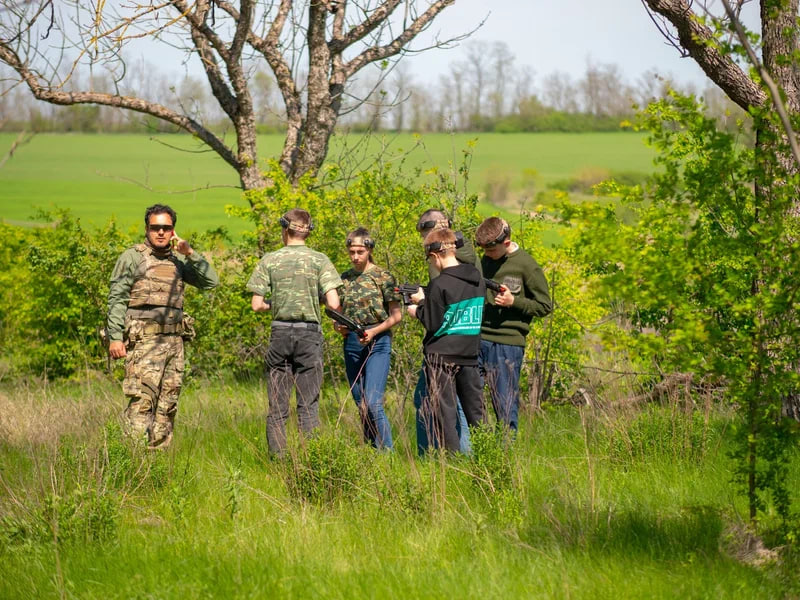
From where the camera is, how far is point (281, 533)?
479cm

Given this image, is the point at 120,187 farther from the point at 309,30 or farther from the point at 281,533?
the point at 281,533

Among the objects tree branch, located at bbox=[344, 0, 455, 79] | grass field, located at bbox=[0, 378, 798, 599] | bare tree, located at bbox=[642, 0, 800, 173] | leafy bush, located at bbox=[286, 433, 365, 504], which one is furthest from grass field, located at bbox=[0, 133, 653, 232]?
leafy bush, located at bbox=[286, 433, 365, 504]

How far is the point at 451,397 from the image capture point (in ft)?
20.0

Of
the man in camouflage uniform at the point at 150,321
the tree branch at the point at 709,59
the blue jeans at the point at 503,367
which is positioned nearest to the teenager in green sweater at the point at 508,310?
the blue jeans at the point at 503,367

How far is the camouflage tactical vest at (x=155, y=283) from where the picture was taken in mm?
6461

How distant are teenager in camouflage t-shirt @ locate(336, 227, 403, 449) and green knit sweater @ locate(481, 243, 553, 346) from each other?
2.27ft

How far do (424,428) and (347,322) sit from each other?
0.93 metres

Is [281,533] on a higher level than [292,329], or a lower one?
lower

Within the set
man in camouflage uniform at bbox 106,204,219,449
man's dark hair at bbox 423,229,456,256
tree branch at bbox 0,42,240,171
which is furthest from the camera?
tree branch at bbox 0,42,240,171

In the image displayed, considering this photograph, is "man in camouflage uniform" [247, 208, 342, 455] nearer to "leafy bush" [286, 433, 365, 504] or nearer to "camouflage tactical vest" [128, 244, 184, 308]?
"camouflage tactical vest" [128, 244, 184, 308]

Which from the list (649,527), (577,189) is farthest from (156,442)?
(577,189)

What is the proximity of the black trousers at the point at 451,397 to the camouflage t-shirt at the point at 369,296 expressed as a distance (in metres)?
0.61

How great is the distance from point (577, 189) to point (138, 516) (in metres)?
54.2

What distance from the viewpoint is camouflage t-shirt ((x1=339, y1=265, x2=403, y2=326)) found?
654 centimetres
